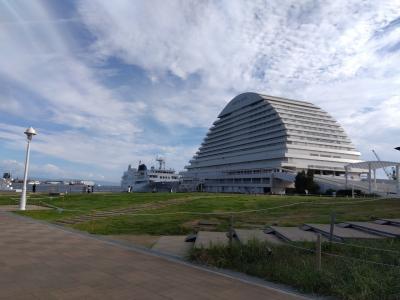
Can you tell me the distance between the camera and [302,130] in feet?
315

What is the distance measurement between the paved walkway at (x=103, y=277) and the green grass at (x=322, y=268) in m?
0.53

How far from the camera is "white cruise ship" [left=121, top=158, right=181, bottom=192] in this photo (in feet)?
348

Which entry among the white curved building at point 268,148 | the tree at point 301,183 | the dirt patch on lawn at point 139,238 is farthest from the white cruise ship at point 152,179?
the dirt patch on lawn at point 139,238

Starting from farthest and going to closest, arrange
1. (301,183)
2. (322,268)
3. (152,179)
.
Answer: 1. (152,179)
2. (301,183)
3. (322,268)

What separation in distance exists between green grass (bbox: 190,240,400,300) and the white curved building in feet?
226

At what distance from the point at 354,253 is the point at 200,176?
10742 centimetres

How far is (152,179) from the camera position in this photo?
10806cm

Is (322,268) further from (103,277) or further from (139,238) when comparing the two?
(139,238)

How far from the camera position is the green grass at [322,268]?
5504mm

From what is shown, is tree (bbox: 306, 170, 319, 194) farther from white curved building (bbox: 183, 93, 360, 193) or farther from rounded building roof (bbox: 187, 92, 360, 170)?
rounded building roof (bbox: 187, 92, 360, 170)

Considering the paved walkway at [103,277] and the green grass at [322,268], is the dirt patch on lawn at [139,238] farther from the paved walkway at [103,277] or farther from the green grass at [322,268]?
the green grass at [322,268]

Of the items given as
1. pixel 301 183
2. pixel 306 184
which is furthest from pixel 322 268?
pixel 301 183

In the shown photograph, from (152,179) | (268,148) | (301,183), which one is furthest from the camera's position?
(152,179)

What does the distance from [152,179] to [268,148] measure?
115ft
